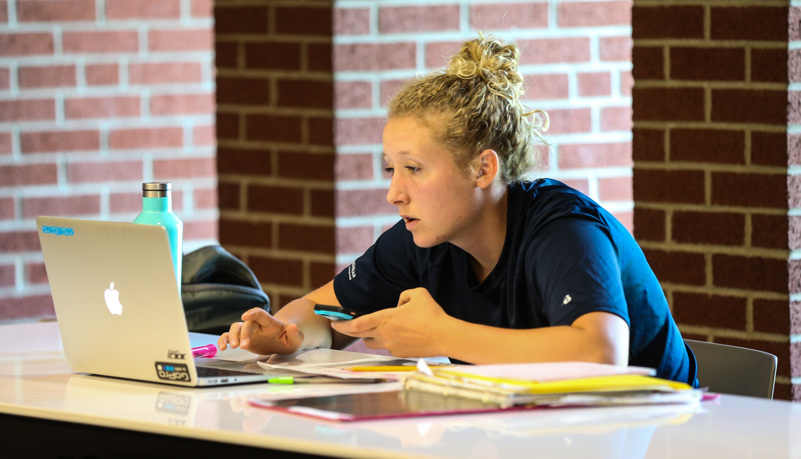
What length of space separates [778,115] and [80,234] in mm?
1523

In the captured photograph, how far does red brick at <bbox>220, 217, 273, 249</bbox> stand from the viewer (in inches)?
133

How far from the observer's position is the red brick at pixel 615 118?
11.3ft

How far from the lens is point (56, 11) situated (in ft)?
11.5

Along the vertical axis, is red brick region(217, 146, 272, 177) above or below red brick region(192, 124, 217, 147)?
below

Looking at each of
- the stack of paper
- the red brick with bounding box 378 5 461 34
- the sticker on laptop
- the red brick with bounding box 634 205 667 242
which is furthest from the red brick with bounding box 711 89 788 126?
the sticker on laptop

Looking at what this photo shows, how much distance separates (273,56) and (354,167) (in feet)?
1.31

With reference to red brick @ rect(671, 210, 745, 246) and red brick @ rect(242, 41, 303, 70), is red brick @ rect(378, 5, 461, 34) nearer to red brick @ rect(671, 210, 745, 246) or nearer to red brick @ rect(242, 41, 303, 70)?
red brick @ rect(242, 41, 303, 70)

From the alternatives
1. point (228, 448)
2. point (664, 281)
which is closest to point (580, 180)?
point (664, 281)

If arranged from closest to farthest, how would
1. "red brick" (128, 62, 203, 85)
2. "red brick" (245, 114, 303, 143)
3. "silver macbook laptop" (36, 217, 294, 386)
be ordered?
"silver macbook laptop" (36, 217, 294, 386)
"red brick" (245, 114, 303, 143)
"red brick" (128, 62, 203, 85)

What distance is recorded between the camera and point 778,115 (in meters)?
2.54

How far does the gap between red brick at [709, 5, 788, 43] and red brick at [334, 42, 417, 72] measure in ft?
2.99

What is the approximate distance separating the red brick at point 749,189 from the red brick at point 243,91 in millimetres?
1317

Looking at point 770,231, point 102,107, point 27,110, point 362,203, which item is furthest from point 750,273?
point 27,110

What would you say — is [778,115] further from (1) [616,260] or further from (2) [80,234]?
(2) [80,234]
